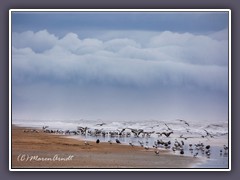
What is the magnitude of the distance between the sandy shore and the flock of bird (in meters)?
0.04

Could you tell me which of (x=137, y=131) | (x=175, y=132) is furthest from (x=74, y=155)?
(x=175, y=132)

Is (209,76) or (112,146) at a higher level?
(209,76)

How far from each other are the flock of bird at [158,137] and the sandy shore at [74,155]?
4 centimetres

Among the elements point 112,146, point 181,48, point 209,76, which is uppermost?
point 181,48

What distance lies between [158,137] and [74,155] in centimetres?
60

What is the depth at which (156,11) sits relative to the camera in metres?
2.80

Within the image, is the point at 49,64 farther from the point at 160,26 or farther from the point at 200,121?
the point at 200,121

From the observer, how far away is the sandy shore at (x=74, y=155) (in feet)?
9.05

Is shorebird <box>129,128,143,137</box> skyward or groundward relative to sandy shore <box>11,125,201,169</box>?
skyward

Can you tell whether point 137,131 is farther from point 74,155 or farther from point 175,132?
point 74,155

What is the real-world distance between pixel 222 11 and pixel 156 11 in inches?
17.9

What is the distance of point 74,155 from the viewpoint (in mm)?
2770

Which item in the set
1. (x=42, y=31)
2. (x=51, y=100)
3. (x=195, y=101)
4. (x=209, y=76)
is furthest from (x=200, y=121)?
(x=42, y=31)

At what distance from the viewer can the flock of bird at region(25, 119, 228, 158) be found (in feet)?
9.09
